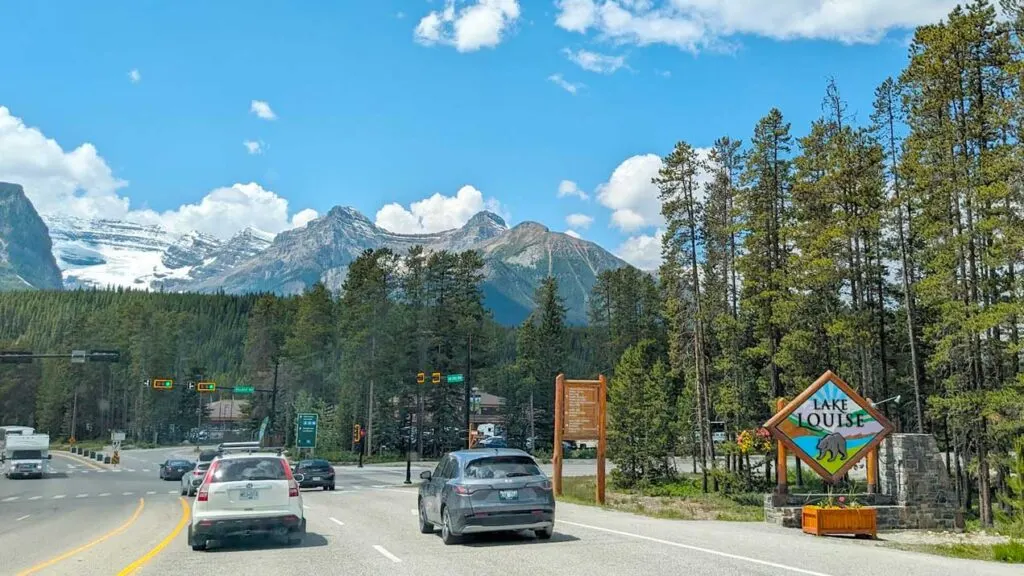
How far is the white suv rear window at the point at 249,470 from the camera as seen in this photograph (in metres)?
14.6

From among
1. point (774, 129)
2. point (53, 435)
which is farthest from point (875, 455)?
point (53, 435)

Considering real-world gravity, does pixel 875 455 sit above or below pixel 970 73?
below

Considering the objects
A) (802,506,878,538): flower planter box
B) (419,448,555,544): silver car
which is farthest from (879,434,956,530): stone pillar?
(419,448,555,544): silver car

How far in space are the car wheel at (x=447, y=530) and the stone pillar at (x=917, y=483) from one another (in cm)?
1175

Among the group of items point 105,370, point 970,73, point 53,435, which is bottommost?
point 53,435

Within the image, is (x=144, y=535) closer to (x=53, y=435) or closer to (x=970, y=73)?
(x=970, y=73)

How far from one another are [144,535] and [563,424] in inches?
580

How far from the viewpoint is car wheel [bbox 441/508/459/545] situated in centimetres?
1428

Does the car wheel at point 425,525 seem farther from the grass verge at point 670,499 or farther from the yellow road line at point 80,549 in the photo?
the grass verge at point 670,499

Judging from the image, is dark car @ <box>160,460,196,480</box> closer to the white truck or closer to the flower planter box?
the white truck

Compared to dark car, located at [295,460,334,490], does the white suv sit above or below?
above

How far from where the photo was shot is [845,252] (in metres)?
37.5

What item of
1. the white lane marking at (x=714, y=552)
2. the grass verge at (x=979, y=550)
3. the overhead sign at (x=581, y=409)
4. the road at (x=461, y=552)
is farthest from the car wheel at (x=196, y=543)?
the overhead sign at (x=581, y=409)

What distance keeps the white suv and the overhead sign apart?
49.4 feet
